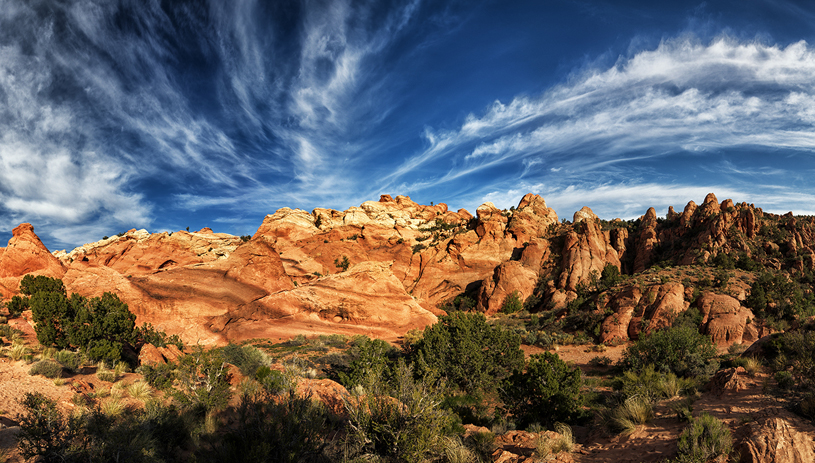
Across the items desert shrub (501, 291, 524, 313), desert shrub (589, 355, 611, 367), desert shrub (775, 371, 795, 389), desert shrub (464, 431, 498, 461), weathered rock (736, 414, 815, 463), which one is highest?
desert shrub (501, 291, 524, 313)

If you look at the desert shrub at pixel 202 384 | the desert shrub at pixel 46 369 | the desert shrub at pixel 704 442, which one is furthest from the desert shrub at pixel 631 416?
the desert shrub at pixel 46 369

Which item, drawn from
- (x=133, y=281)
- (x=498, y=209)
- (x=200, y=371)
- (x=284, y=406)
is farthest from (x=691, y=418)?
(x=498, y=209)

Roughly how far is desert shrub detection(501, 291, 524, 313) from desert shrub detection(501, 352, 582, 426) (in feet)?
96.3

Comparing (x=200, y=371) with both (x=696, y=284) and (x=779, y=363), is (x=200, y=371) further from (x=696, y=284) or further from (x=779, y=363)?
(x=696, y=284)

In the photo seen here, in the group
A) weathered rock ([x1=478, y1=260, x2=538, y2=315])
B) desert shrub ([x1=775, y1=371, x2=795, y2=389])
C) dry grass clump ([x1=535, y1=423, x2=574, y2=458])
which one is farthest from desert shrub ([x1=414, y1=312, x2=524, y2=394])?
weathered rock ([x1=478, y1=260, x2=538, y2=315])

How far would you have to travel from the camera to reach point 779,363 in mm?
10516

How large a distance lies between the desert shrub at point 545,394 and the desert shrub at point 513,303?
29.3 m

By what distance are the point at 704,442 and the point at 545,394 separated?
6554 mm

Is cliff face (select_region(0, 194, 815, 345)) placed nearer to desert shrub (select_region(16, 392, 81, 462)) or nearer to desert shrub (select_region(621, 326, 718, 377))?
desert shrub (select_region(621, 326, 718, 377))

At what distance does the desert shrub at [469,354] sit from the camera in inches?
699

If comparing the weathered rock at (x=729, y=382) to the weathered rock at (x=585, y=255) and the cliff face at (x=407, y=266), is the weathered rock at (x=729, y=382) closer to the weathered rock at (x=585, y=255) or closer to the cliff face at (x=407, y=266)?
the cliff face at (x=407, y=266)

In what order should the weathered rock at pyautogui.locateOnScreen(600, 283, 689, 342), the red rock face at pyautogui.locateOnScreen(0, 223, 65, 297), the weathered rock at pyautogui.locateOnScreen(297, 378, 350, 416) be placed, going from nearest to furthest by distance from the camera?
the weathered rock at pyautogui.locateOnScreen(297, 378, 350, 416)
the weathered rock at pyautogui.locateOnScreen(600, 283, 689, 342)
the red rock face at pyautogui.locateOnScreen(0, 223, 65, 297)

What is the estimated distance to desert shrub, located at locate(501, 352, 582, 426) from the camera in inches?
484

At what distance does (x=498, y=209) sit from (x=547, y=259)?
1711 centimetres
